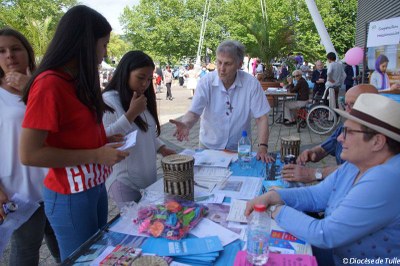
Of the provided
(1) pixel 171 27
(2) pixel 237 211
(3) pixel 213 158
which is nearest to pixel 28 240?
(2) pixel 237 211

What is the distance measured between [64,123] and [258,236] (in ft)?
3.10

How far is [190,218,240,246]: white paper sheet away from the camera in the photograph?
139 cm

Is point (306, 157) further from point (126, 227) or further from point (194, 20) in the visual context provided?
point (194, 20)

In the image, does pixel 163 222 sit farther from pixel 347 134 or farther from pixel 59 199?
pixel 347 134

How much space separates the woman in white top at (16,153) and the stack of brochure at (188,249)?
0.89 meters

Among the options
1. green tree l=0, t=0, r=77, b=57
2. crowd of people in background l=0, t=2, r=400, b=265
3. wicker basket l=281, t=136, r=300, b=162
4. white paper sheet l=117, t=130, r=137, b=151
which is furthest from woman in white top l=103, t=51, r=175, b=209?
green tree l=0, t=0, r=77, b=57

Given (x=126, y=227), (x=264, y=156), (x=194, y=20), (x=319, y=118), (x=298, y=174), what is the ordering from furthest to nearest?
(x=194, y=20), (x=319, y=118), (x=264, y=156), (x=298, y=174), (x=126, y=227)

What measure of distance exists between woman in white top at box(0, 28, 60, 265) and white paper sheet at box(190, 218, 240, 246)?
1022 millimetres

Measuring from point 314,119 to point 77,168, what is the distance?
7010 mm

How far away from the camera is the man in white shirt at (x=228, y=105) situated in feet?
9.04

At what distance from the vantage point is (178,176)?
1.65 m

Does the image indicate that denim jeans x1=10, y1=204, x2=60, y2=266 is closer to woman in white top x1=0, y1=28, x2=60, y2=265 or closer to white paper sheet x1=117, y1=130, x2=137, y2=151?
woman in white top x1=0, y1=28, x2=60, y2=265

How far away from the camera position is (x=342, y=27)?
1128 inches

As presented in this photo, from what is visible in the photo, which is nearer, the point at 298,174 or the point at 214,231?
the point at 214,231
